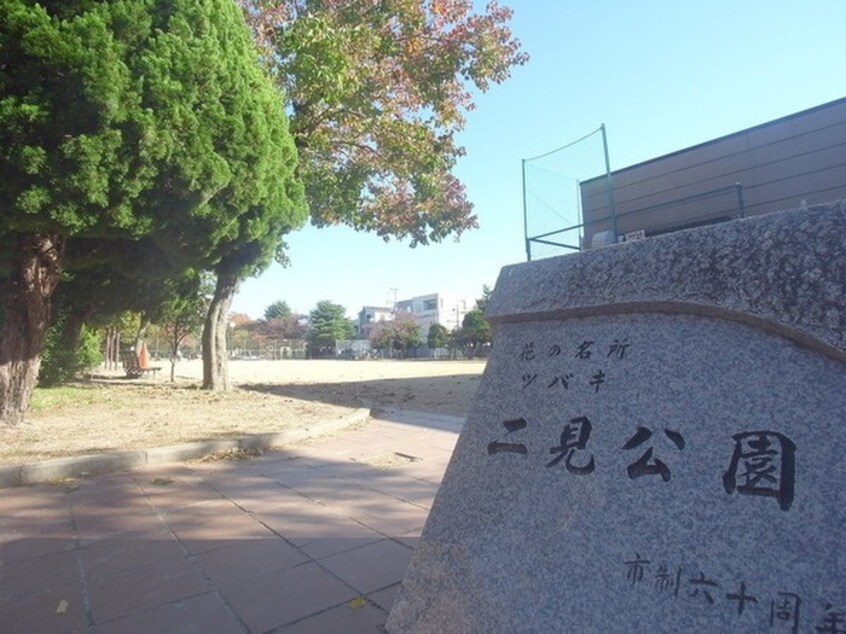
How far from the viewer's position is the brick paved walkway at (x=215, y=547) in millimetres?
2162

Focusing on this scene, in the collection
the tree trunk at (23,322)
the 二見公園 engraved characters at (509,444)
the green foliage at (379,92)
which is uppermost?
the green foliage at (379,92)

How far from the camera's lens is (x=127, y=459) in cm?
466

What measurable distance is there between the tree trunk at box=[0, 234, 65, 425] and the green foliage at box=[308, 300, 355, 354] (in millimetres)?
68480

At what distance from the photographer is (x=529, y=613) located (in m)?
1.53

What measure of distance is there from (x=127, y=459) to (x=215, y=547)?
234cm

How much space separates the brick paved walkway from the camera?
2.16 m

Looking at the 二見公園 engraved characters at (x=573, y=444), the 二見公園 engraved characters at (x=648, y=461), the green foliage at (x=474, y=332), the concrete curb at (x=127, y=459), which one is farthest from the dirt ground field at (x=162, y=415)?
the green foliage at (x=474, y=332)

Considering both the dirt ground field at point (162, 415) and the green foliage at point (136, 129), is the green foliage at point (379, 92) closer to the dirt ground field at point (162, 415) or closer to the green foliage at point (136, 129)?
the green foliage at point (136, 129)

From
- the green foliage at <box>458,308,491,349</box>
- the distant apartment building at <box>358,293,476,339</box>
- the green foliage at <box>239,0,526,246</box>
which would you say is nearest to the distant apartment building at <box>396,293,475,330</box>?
the distant apartment building at <box>358,293,476,339</box>

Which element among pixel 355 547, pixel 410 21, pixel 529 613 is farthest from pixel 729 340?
pixel 410 21

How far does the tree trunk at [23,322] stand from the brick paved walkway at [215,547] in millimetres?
3030

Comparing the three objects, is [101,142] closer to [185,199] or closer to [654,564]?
[185,199]

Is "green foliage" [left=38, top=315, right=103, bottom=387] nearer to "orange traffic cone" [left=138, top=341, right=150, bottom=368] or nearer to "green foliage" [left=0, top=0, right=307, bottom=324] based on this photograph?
"orange traffic cone" [left=138, top=341, right=150, bottom=368]

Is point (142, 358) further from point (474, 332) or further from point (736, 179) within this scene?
point (474, 332)
